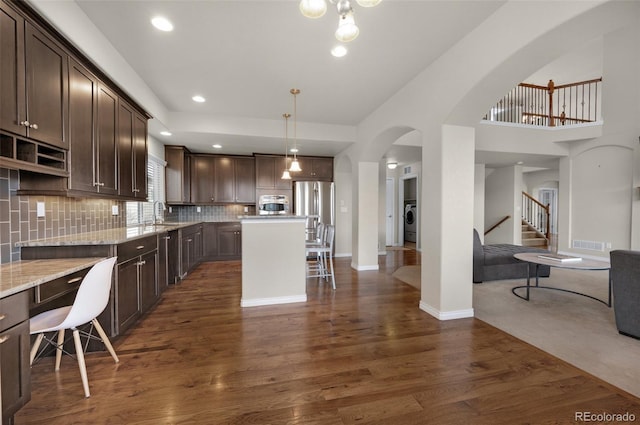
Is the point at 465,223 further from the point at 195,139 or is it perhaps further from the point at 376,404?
the point at 195,139

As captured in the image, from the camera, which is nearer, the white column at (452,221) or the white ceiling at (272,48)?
the white ceiling at (272,48)

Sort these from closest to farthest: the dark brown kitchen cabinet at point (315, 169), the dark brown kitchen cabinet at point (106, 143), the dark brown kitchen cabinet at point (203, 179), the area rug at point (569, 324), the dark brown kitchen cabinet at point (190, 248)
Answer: the area rug at point (569, 324)
the dark brown kitchen cabinet at point (106, 143)
the dark brown kitchen cabinet at point (190, 248)
the dark brown kitchen cabinet at point (203, 179)
the dark brown kitchen cabinet at point (315, 169)

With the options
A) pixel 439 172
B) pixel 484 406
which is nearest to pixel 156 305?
pixel 484 406

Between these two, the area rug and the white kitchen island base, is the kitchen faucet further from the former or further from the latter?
the area rug

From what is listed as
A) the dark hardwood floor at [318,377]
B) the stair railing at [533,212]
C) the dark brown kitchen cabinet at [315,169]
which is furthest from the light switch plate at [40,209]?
the stair railing at [533,212]

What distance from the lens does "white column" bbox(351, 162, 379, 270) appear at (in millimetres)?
4980

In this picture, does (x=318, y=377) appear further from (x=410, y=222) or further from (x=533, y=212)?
(x=533, y=212)

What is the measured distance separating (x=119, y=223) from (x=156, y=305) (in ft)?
4.09

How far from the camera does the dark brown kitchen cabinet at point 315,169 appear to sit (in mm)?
6250

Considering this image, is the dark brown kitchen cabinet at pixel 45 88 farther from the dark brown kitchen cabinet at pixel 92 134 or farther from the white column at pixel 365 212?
the white column at pixel 365 212

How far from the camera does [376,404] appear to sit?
63.2 inches

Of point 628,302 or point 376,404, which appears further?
point 628,302

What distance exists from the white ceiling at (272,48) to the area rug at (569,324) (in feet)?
9.56

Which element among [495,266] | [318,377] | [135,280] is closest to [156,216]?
[135,280]
